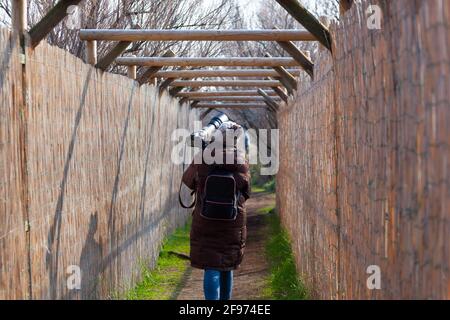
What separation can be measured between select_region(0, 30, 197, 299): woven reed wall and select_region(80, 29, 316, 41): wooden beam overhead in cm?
37

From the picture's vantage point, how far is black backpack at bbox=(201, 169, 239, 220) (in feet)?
18.2

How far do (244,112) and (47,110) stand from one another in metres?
20.5

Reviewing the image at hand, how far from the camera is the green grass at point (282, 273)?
285 inches

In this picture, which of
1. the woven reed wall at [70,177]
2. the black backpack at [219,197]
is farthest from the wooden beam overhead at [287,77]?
the black backpack at [219,197]

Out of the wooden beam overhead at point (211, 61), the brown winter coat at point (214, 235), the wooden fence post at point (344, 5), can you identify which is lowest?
the brown winter coat at point (214, 235)

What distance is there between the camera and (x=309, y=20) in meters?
5.02

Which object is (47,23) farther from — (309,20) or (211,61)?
(211,61)

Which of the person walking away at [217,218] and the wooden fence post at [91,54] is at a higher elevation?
the wooden fence post at [91,54]

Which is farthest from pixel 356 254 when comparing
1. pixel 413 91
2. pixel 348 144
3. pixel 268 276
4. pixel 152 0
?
pixel 152 0

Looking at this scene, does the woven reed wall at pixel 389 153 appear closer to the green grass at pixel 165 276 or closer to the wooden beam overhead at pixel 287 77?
the green grass at pixel 165 276

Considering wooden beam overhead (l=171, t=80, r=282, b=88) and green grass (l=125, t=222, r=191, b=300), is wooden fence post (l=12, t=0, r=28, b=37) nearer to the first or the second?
green grass (l=125, t=222, r=191, b=300)

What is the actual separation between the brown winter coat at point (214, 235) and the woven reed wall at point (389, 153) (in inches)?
28.4

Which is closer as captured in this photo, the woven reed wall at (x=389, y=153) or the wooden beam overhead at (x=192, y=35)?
the woven reed wall at (x=389, y=153)

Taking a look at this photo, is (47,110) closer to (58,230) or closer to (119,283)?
(58,230)
